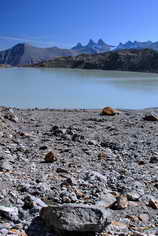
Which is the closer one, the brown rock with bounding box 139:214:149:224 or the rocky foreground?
the rocky foreground

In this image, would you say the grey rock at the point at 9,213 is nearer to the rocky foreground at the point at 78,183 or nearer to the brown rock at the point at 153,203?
the rocky foreground at the point at 78,183

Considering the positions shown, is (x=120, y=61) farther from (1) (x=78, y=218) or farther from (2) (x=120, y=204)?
(1) (x=78, y=218)

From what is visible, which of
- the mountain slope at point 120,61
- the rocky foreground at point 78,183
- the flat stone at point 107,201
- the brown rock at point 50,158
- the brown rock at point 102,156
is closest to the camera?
the rocky foreground at point 78,183

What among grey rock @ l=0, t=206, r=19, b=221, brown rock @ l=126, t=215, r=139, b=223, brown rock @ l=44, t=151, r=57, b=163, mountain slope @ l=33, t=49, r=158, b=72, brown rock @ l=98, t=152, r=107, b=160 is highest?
mountain slope @ l=33, t=49, r=158, b=72

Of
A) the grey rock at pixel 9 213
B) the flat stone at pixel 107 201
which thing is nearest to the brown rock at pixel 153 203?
the flat stone at pixel 107 201

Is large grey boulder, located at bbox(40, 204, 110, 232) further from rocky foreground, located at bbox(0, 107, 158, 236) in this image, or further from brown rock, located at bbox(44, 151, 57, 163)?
brown rock, located at bbox(44, 151, 57, 163)

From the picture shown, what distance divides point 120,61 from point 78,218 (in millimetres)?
96963

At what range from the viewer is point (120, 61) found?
3868 inches

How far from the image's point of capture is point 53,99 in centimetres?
2223

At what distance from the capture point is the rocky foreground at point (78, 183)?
3570mm

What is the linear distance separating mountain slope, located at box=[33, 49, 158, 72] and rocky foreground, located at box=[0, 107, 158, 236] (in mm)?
79665

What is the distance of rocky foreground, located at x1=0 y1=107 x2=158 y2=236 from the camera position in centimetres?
357

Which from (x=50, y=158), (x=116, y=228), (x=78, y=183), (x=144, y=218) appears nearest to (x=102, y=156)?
(x=50, y=158)

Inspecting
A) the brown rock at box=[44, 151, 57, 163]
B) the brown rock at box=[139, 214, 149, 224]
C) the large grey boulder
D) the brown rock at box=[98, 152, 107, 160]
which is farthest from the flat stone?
the brown rock at box=[98, 152, 107, 160]
